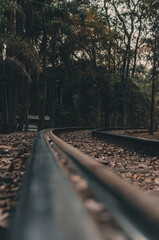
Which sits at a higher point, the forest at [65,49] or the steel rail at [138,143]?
the forest at [65,49]

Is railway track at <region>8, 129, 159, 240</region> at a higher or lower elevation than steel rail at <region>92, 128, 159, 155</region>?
higher

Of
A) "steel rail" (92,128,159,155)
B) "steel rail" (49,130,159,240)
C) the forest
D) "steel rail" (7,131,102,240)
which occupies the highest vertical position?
the forest

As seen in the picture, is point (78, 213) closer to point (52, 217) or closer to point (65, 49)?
point (52, 217)

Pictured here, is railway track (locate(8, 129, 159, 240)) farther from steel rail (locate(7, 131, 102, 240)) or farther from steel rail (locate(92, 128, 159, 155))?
steel rail (locate(92, 128, 159, 155))

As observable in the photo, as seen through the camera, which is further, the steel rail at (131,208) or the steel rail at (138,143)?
the steel rail at (138,143)

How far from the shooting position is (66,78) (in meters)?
36.3

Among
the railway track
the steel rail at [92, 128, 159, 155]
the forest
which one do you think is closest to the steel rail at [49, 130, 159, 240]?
the railway track

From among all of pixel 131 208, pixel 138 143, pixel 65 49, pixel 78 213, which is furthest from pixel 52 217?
pixel 65 49

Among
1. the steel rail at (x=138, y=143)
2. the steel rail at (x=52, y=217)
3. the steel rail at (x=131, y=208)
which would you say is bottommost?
the steel rail at (x=138, y=143)

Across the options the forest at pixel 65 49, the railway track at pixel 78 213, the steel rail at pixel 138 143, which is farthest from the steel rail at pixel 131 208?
the forest at pixel 65 49

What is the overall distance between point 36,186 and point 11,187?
1.00m

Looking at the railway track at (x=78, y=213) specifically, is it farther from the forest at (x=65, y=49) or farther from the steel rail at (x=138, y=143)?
the forest at (x=65, y=49)

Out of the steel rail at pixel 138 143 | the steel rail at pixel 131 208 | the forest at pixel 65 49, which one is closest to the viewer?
the steel rail at pixel 131 208

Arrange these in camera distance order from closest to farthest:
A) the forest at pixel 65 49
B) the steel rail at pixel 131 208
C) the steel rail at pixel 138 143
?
the steel rail at pixel 131 208
the steel rail at pixel 138 143
the forest at pixel 65 49
